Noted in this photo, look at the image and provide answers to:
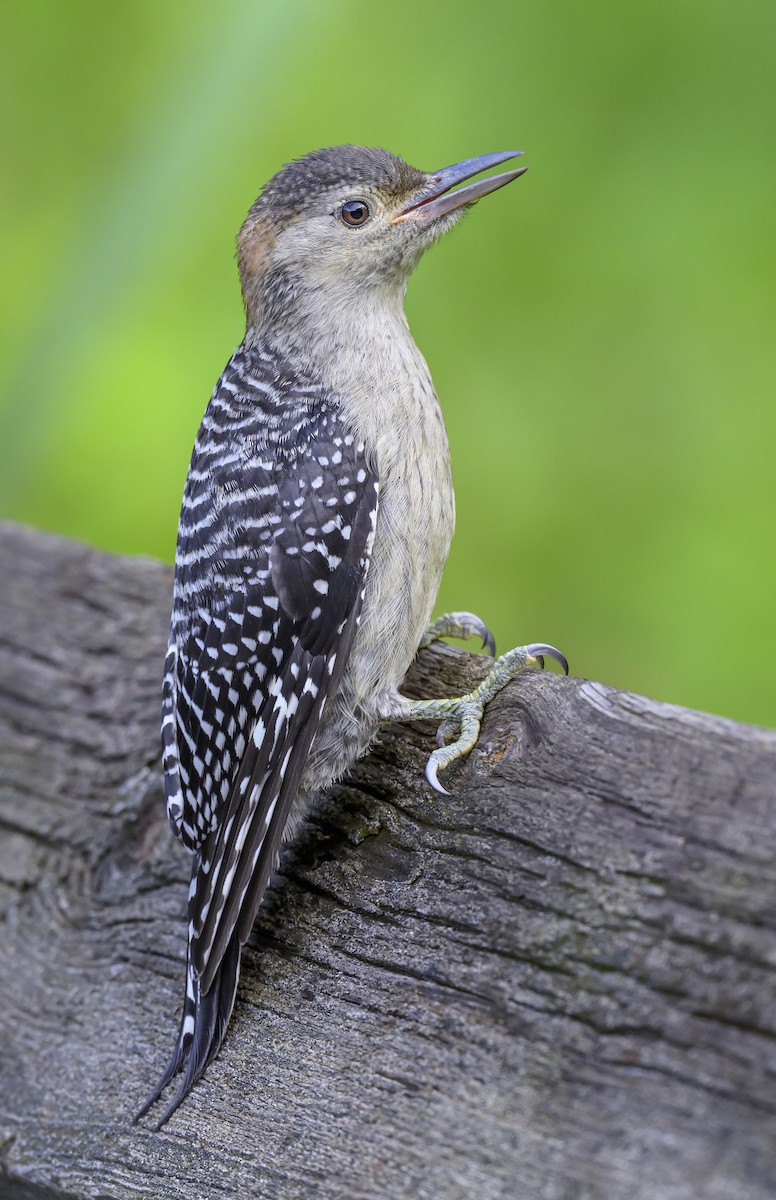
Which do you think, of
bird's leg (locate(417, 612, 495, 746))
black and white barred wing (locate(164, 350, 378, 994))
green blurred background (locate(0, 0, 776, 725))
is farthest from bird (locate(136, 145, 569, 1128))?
green blurred background (locate(0, 0, 776, 725))

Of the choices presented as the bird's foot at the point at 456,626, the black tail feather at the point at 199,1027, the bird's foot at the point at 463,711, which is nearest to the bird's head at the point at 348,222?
the bird's foot at the point at 456,626

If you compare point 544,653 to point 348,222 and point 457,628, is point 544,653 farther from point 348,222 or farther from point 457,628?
point 348,222

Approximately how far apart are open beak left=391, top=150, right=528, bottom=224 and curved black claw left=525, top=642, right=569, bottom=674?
111cm

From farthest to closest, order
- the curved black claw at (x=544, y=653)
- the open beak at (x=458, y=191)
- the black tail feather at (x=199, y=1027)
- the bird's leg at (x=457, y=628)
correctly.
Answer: the bird's leg at (x=457, y=628)
the open beak at (x=458, y=191)
the curved black claw at (x=544, y=653)
the black tail feather at (x=199, y=1027)

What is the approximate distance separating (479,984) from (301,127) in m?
3.59

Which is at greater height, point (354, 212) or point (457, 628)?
point (354, 212)

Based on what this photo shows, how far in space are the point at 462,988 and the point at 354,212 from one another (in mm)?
1884

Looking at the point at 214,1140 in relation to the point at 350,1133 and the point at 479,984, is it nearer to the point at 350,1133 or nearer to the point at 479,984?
the point at 350,1133

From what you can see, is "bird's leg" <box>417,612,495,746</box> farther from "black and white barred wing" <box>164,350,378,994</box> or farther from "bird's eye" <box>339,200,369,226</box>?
"bird's eye" <box>339,200,369,226</box>

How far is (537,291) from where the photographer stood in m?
4.18

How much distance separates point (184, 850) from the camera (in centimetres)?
291

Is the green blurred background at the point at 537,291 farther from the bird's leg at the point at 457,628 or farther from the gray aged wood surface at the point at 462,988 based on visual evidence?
the gray aged wood surface at the point at 462,988

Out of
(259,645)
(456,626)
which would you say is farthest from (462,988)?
(456,626)

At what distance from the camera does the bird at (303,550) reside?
235 centimetres
